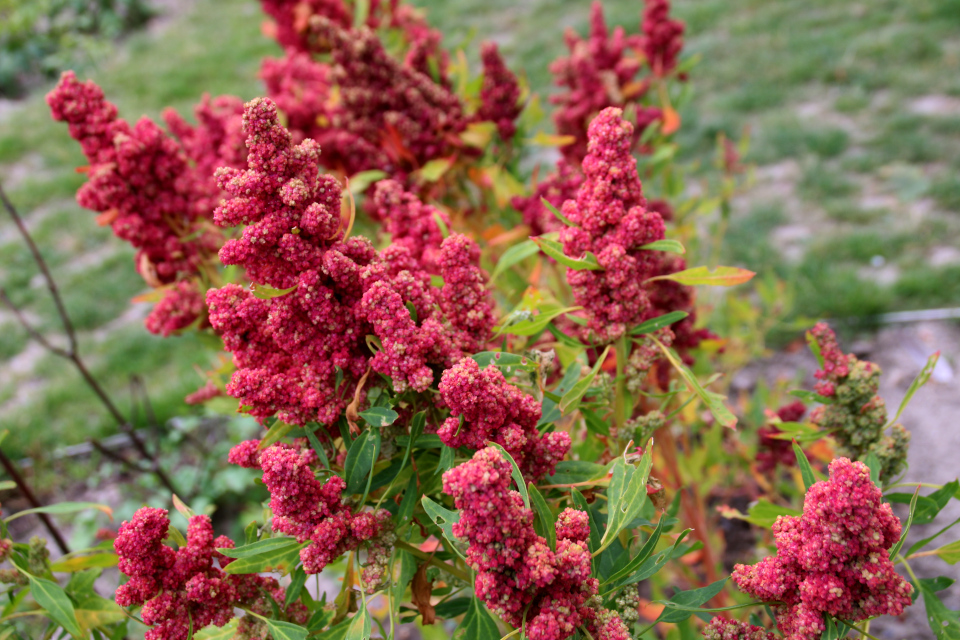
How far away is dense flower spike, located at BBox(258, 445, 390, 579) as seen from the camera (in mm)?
888

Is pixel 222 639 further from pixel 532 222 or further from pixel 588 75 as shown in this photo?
pixel 588 75

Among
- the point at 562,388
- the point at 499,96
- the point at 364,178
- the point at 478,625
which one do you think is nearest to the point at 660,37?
the point at 499,96

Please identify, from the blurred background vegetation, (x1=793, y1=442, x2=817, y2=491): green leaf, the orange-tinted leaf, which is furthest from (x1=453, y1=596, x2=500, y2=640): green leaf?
the blurred background vegetation

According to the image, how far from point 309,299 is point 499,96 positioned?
1193 mm

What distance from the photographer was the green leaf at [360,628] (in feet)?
3.14

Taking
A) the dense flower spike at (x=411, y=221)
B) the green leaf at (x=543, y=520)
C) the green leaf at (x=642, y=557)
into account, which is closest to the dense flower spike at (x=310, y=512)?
the green leaf at (x=543, y=520)

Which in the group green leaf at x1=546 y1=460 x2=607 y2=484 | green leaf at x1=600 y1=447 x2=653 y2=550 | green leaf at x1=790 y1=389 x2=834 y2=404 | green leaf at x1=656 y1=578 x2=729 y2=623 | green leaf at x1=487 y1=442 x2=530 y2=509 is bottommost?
green leaf at x1=656 y1=578 x2=729 y2=623

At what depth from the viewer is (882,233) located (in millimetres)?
3553

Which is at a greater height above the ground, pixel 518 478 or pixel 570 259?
pixel 570 259

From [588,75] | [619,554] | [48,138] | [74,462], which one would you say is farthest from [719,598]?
[48,138]

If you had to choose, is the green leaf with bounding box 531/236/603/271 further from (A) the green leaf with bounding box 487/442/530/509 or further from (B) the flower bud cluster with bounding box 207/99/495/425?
(A) the green leaf with bounding box 487/442/530/509

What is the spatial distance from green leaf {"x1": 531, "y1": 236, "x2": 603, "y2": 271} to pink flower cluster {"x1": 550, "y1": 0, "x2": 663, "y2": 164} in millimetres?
914

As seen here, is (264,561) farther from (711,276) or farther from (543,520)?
(711,276)

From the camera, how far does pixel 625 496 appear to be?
94 centimetres
